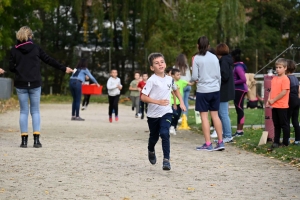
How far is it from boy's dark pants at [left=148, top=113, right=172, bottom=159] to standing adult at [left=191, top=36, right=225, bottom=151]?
2639 mm

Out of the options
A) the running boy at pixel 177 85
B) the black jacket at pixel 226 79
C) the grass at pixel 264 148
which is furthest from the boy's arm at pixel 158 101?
the running boy at pixel 177 85

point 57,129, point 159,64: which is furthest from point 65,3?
point 159,64

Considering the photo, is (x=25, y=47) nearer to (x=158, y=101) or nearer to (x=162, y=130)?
(x=158, y=101)

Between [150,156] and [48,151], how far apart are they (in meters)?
2.55

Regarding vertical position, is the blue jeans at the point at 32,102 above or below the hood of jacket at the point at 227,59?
below

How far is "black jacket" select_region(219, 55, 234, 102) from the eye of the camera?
47.6 feet

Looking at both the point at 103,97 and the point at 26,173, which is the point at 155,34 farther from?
the point at 26,173

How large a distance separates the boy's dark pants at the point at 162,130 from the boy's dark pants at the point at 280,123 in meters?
2.83

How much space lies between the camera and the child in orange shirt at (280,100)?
12.8 metres

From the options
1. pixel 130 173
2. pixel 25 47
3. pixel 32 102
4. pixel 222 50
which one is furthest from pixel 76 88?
pixel 130 173

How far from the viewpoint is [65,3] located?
142 feet

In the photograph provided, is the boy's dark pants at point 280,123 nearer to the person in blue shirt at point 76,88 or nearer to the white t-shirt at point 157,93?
the white t-shirt at point 157,93

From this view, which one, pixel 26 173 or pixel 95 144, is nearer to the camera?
pixel 26 173

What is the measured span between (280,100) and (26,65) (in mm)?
4119
